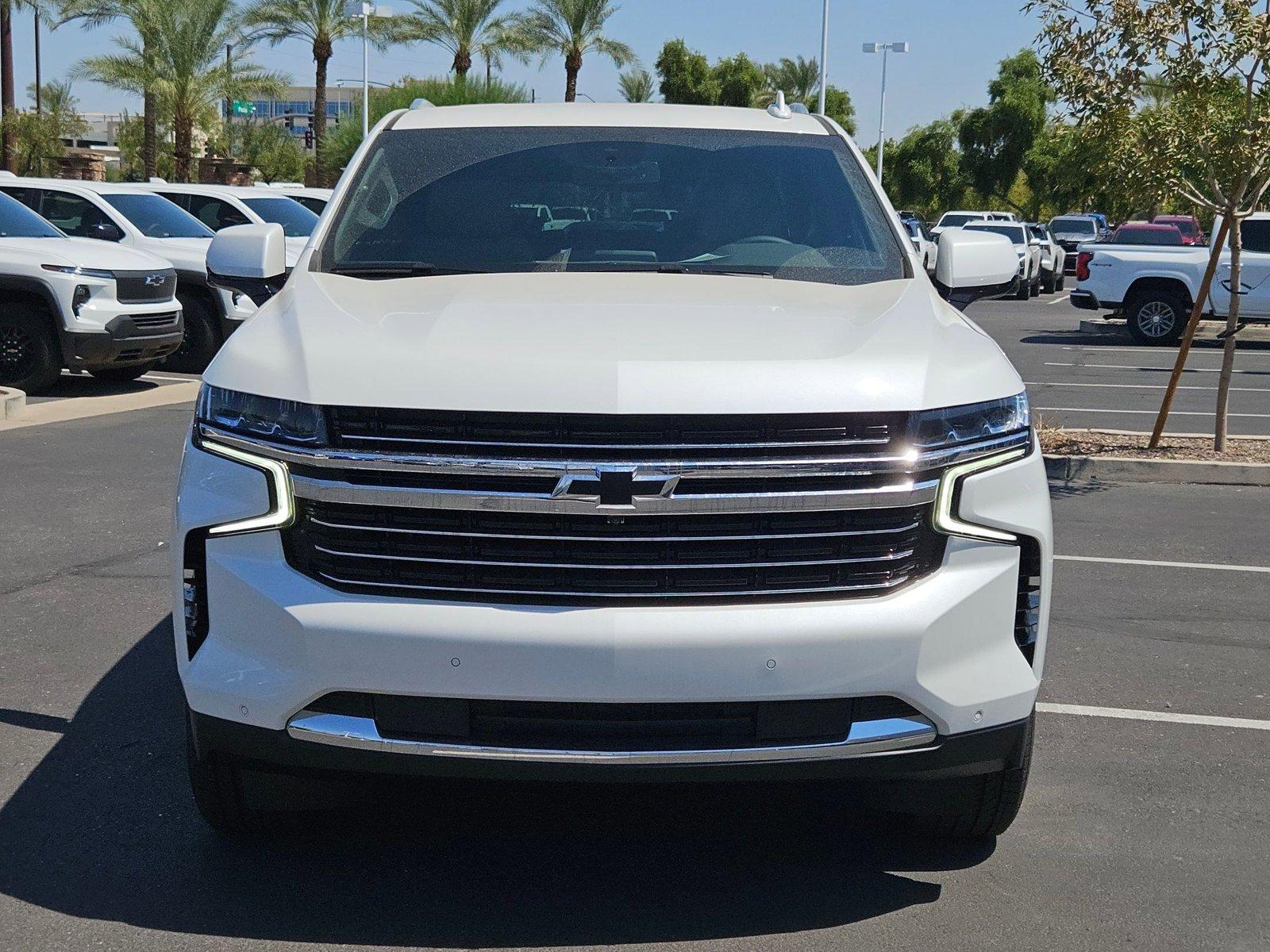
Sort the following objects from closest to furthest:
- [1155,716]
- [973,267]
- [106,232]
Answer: [973,267] < [1155,716] < [106,232]

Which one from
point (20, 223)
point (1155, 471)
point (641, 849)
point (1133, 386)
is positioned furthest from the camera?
point (1133, 386)

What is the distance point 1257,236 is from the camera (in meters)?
21.6

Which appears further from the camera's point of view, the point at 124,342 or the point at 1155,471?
the point at 124,342

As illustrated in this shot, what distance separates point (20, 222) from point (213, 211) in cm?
437

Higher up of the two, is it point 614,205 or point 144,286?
point 614,205

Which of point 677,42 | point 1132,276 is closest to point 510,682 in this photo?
point 1132,276

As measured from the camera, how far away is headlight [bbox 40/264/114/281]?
13.1 metres

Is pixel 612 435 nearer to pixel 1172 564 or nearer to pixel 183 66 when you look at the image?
pixel 1172 564

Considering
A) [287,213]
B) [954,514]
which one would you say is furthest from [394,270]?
[287,213]

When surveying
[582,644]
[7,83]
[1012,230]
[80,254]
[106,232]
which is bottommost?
[582,644]

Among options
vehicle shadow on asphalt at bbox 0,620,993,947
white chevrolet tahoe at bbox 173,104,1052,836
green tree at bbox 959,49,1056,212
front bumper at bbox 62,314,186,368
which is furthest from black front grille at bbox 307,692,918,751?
green tree at bbox 959,49,1056,212

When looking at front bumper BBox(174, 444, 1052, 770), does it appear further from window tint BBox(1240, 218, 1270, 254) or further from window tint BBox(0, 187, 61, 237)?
window tint BBox(1240, 218, 1270, 254)

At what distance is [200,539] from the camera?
333 cm

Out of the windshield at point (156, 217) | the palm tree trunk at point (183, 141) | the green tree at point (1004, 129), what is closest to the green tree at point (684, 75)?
the green tree at point (1004, 129)
